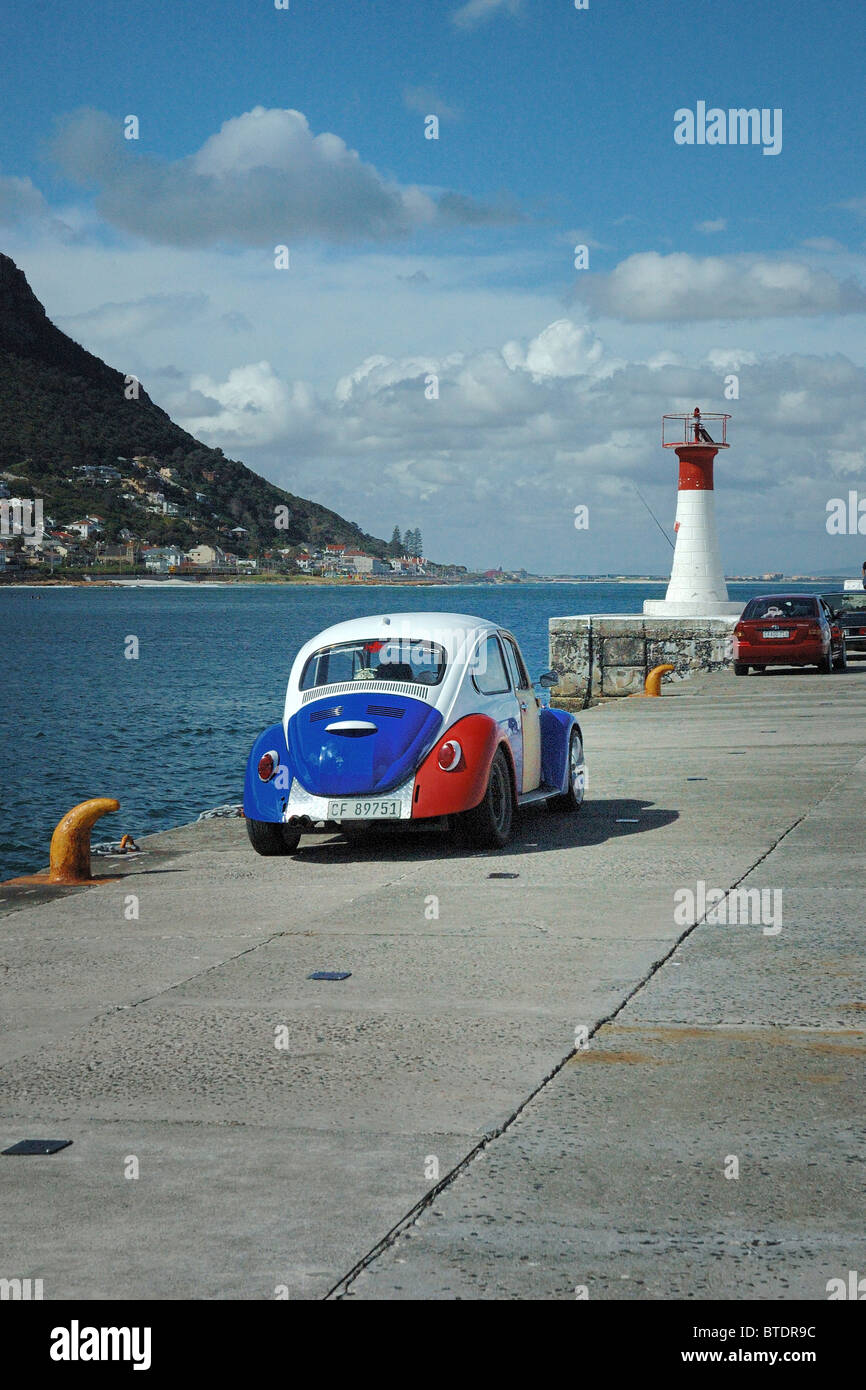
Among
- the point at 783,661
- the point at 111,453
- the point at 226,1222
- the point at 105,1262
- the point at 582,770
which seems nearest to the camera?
the point at 105,1262

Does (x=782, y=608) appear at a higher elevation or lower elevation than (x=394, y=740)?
higher

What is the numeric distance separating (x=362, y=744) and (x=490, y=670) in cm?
156

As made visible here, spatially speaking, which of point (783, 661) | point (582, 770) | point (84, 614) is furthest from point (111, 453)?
point (582, 770)

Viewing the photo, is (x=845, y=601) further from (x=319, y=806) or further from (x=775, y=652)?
(x=319, y=806)

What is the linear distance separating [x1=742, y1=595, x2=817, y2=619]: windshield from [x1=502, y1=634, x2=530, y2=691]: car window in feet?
62.9

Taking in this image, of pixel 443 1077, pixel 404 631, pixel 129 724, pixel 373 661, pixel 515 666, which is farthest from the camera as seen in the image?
pixel 129 724

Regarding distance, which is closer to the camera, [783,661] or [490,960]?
[490,960]

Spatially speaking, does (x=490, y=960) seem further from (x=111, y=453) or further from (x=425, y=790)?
(x=111, y=453)

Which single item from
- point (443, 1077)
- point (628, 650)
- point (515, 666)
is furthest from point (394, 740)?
point (628, 650)

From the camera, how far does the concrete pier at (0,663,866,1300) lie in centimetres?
392

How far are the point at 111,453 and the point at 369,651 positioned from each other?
193027mm

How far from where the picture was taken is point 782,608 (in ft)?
101

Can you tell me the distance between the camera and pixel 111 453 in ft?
647
